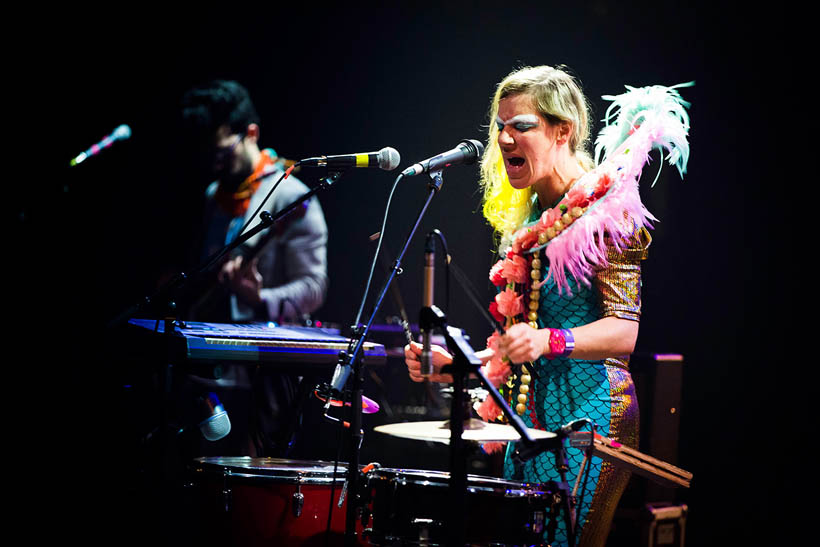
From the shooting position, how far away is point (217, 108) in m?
4.21

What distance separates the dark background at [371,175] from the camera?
3.50m

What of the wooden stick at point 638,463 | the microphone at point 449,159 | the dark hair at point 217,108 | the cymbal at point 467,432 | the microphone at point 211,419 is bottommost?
the microphone at point 211,419

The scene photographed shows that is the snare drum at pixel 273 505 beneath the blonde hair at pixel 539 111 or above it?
beneath

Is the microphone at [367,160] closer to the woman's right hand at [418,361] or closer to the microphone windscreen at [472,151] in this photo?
the microphone windscreen at [472,151]

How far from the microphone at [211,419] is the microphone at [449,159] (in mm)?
1186

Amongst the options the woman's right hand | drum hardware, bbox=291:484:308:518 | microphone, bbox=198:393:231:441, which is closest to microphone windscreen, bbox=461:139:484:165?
the woman's right hand

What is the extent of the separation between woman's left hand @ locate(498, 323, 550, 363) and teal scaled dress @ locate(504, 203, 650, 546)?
18 centimetres

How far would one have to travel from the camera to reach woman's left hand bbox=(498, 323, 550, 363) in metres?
1.70

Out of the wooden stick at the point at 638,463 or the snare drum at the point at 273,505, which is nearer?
the wooden stick at the point at 638,463

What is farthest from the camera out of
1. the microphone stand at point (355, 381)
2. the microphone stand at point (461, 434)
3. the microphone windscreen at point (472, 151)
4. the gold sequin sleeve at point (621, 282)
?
the microphone windscreen at point (472, 151)

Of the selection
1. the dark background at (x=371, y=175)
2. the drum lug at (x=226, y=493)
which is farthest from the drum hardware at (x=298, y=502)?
the dark background at (x=371, y=175)

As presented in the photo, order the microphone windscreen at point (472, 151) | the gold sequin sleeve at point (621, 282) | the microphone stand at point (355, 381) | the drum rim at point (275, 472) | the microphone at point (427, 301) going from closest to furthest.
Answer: the microphone at point (427, 301), the microphone stand at point (355, 381), the gold sequin sleeve at point (621, 282), the microphone windscreen at point (472, 151), the drum rim at point (275, 472)

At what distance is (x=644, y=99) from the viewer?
2189mm

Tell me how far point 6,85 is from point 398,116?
227 centimetres
